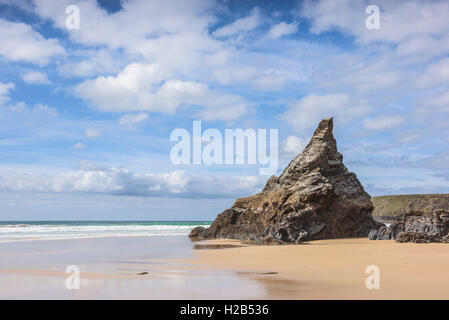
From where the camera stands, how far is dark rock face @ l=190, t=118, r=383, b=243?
1973 centimetres

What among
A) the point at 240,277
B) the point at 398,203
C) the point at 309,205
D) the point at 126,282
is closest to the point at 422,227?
the point at 309,205

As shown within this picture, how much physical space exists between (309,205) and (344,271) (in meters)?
10.4

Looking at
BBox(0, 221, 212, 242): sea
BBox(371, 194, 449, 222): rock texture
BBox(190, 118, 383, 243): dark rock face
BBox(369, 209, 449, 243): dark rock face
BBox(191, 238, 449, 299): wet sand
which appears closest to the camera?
BBox(191, 238, 449, 299): wet sand

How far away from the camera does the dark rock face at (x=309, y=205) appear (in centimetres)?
1973

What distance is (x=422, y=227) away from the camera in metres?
17.4

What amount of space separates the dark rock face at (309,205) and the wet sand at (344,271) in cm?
534

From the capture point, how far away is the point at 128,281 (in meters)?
8.51

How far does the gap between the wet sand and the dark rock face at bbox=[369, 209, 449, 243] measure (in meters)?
1.68

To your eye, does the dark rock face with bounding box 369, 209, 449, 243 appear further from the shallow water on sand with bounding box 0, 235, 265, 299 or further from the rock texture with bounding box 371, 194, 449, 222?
the rock texture with bounding box 371, 194, 449, 222

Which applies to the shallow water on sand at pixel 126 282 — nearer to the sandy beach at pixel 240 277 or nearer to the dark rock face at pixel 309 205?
the sandy beach at pixel 240 277

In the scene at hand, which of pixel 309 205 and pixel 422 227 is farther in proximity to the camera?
pixel 309 205

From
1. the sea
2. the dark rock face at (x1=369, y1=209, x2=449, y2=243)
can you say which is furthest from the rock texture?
the dark rock face at (x1=369, y1=209, x2=449, y2=243)

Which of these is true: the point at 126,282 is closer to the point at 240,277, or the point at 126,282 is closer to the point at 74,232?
the point at 240,277
